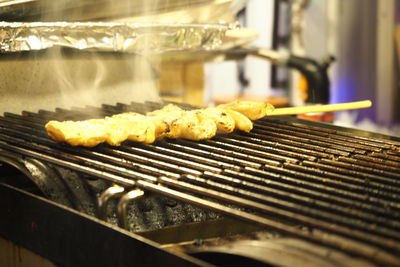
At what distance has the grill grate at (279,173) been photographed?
5.94 ft

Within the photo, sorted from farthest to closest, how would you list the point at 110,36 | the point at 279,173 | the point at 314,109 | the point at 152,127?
the point at 110,36
the point at 314,109
the point at 152,127
the point at 279,173

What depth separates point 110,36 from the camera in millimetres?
4055

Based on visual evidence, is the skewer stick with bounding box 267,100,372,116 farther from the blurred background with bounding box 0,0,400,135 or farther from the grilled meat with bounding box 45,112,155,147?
the blurred background with bounding box 0,0,400,135

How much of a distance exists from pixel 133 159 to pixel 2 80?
1.74 metres

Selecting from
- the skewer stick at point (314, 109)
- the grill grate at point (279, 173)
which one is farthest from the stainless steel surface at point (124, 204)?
the skewer stick at point (314, 109)

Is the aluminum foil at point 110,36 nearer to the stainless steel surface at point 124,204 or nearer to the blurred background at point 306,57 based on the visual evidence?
the blurred background at point 306,57

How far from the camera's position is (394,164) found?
8.66 ft

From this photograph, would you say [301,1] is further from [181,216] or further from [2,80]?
[181,216]

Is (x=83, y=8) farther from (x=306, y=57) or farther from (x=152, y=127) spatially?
(x=306, y=57)

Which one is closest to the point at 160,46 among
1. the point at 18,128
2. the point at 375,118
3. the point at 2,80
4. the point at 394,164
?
the point at 2,80

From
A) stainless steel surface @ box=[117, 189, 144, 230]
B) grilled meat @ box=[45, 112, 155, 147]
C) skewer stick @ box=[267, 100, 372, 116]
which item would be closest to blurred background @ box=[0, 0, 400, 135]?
skewer stick @ box=[267, 100, 372, 116]

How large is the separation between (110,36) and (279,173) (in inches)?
83.6

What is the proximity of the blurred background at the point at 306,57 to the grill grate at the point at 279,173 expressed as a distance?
178cm

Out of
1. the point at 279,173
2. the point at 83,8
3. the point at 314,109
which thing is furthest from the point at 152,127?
the point at 83,8
